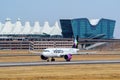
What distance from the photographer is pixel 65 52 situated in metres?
86.1

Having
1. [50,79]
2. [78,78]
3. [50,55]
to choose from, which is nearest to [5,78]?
[50,79]

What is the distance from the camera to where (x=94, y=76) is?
155ft

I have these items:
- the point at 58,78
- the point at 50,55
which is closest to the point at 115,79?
the point at 58,78

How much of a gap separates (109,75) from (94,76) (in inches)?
88.1

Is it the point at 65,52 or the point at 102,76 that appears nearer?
the point at 102,76

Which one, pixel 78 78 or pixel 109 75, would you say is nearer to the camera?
pixel 78 78

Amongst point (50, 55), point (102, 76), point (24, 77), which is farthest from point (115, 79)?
point (50, 55)

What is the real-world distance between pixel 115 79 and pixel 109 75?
4.04 m

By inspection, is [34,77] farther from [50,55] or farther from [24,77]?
[50,55]

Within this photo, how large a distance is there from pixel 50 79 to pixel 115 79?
23.1 ft

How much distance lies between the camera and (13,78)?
4469cm

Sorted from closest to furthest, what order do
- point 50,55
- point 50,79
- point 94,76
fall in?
point 50,79, point 94,76, point 50,55

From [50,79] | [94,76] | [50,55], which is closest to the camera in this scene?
[50,79]

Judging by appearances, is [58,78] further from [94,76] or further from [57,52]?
[57,52]
